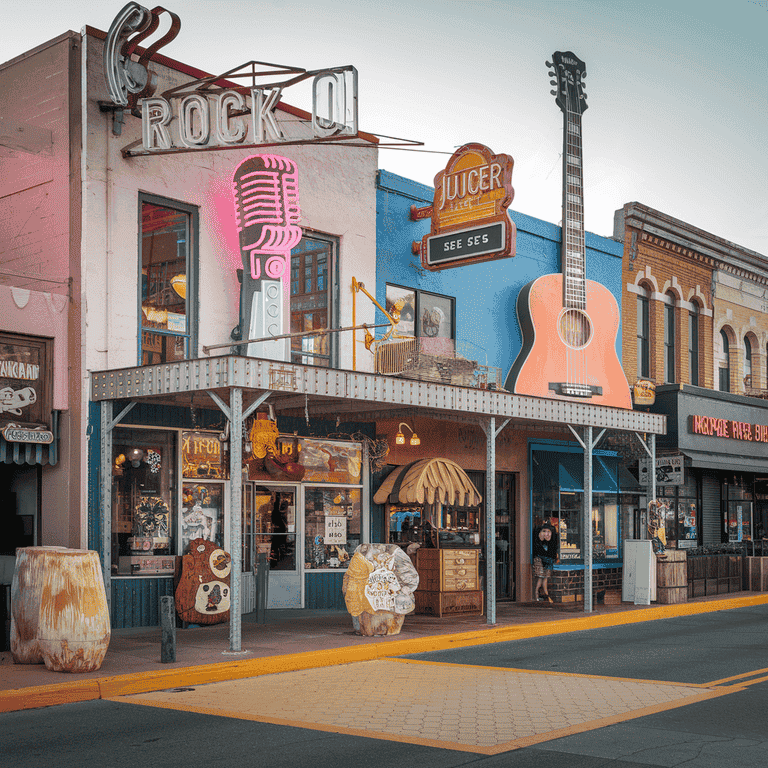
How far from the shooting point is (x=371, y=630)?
1420 cm

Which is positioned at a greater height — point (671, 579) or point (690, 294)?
point (690, 294)

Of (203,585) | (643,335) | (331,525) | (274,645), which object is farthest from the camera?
(643,335)

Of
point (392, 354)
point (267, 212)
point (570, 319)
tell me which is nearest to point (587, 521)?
point (392, 354)

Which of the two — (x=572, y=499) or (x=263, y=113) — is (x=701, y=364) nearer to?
(x=572, y=499)

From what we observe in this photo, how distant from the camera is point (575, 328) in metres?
22.0

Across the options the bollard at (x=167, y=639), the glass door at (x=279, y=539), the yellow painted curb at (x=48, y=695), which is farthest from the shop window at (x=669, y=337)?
the yellow painted curb at (x=48, y=695)

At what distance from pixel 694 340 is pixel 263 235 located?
51.0ft

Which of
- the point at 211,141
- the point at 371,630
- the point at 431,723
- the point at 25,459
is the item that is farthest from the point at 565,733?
the point at 211,141

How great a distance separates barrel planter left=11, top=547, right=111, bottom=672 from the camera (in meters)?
10.8

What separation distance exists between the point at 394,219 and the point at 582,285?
5.30 meters

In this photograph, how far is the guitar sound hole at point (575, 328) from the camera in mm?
21797

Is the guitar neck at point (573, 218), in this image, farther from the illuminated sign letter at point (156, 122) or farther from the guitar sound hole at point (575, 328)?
the illuminated sign letter at point (156, 122)

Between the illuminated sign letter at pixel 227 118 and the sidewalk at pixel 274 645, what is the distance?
268 inches

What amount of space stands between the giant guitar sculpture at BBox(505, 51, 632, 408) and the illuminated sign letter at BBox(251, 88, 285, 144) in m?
8.36
